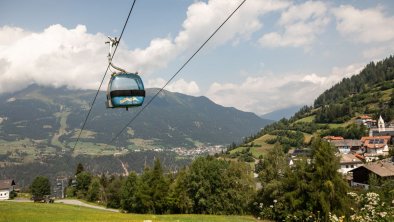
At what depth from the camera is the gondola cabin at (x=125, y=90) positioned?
1739 centimetres

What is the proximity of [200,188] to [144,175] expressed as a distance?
50.4ft

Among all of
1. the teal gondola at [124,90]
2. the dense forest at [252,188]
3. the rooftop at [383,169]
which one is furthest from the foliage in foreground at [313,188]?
the rooftop at [383,169]

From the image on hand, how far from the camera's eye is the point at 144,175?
269 ft

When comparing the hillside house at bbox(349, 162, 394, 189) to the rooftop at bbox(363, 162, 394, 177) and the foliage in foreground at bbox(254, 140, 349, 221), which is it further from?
the foliage in foreground at bbox(254, 140, 349, 221)

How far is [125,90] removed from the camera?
17.7 meters

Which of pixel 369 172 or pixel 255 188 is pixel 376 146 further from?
pixel 255 188

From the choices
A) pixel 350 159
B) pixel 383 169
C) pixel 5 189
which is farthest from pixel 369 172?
pixel 5 189

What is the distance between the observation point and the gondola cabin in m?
17.4

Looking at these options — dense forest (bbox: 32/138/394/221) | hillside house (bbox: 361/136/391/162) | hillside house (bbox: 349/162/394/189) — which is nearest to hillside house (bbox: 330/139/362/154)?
hillside house (bbox: 361/136/391/162)

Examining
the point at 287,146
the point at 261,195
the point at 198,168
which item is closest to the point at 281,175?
the point at 261,195

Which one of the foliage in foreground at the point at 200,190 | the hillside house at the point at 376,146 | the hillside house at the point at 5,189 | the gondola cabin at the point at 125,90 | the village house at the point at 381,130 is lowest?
the hillside house at the point at 5,189

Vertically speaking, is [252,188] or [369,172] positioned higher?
[369,172]

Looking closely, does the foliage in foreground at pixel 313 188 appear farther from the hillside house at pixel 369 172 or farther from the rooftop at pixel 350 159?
the rooftop at pixel 350 159

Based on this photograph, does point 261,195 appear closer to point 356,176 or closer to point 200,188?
point 200,188
